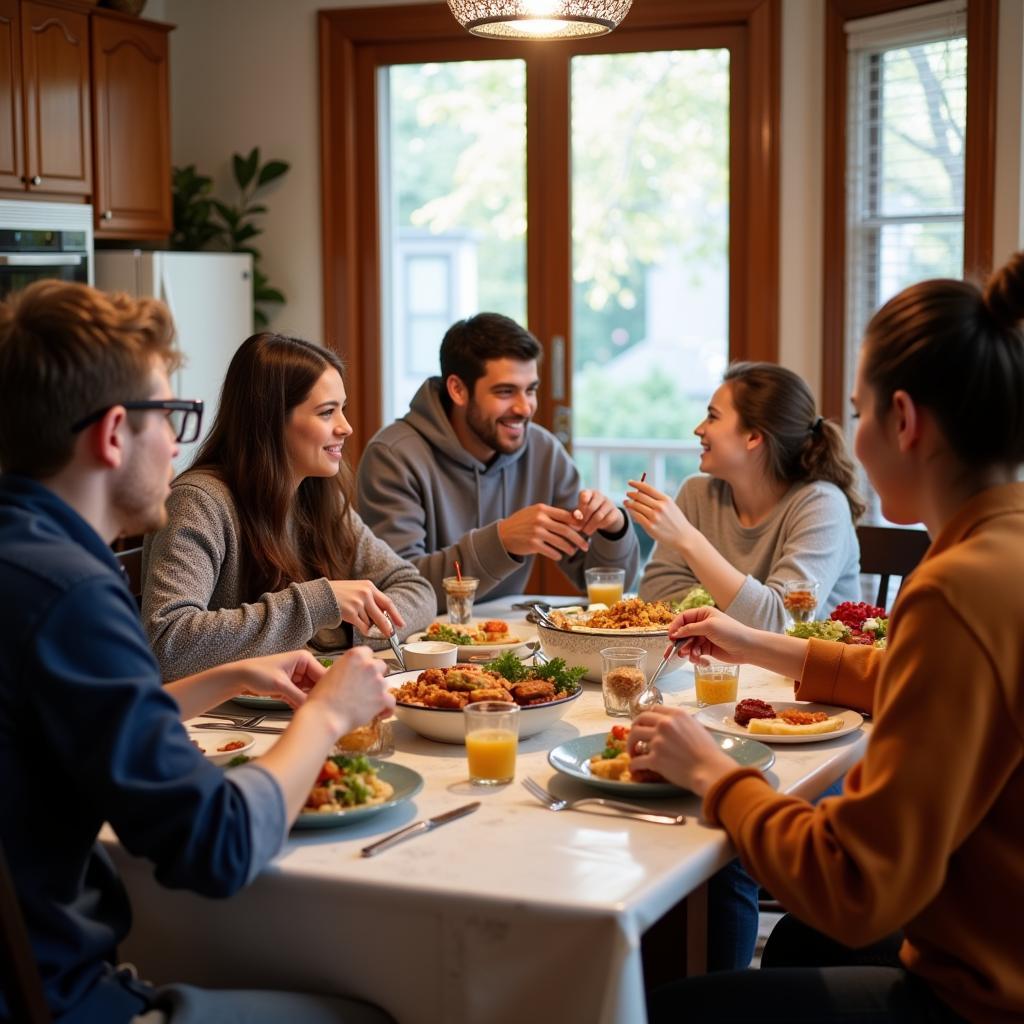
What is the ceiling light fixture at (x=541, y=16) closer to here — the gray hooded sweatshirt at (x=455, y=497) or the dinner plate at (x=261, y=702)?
the gray hooded sweatshirt at (x=455, y=497)

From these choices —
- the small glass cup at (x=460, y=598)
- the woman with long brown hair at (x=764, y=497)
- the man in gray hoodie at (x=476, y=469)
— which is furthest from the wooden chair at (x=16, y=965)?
the man in gray hoodie at (x=476, y=469)

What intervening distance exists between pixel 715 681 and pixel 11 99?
3.41 metres

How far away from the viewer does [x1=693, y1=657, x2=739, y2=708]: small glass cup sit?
2.15 m

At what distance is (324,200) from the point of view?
5348mm

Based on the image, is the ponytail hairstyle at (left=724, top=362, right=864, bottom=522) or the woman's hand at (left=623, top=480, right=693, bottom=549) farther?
the ponytail hairstyle at (left=724, top=362, right=864, bottom=522)

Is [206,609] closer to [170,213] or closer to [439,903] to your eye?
[439,903]

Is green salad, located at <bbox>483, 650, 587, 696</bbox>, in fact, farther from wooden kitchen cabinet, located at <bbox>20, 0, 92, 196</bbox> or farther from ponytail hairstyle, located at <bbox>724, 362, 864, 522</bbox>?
wooden kitchen cabinet, located at <bbox>20, 0, 92, 196</bbox>

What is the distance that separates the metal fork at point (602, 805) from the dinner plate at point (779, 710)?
0.32 m

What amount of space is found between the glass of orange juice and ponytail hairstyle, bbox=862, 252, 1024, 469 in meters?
0.64

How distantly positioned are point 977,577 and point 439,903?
64cm

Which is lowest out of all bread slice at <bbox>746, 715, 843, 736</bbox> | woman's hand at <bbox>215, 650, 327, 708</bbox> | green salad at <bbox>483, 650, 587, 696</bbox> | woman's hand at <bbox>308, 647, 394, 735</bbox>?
bread slice at <bbox>746, 715, 843, 736</bbox>

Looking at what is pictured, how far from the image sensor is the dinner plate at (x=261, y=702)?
6.95ft

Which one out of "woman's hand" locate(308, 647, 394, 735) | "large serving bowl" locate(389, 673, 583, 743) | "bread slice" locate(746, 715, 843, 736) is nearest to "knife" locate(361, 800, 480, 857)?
"woman's hand" locate(308, 647, 394, 735)

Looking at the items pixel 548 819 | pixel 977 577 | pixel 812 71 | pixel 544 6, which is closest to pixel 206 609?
pixel 548 819
